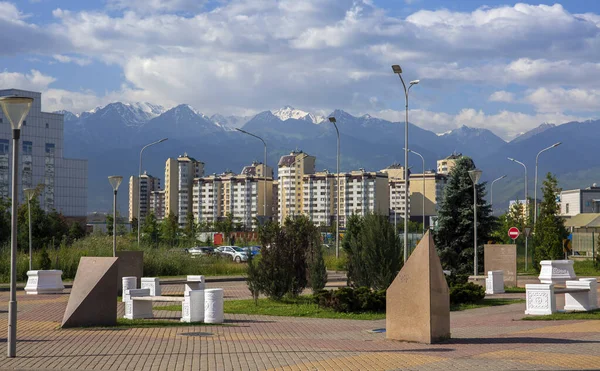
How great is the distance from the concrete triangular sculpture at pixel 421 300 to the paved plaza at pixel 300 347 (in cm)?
28

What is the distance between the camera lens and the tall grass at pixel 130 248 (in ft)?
119

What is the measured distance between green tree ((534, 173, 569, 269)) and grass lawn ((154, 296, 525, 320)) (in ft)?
69.1

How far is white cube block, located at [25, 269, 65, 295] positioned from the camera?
2820 centimetres

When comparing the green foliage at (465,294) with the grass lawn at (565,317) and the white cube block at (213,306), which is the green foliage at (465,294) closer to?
the grass lawn at (565,317)

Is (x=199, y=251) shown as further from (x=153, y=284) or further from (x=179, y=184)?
(x=179, y=184)

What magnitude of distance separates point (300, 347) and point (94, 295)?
5.02m

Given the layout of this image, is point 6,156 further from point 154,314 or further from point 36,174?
point 154,314

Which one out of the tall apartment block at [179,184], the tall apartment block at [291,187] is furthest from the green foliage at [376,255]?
the tall apartment block at [179,184]

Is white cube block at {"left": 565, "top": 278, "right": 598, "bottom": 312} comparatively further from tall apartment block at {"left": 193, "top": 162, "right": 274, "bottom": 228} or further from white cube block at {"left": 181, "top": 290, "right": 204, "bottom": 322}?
tall apartment block at {"left": 193, "top": 162, "right": 274, "bottom": 228}

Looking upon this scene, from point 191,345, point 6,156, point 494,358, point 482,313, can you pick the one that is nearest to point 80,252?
point 482,313

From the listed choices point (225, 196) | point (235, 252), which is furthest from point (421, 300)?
point (225, 196)

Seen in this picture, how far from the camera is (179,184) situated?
189 m

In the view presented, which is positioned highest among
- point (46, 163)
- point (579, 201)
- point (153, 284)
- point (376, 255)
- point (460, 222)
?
point (46, 163)

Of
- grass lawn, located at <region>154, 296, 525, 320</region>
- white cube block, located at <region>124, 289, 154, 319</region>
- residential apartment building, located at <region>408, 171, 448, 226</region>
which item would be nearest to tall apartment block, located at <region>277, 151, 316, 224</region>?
residential apartment building, located at <region>408, 171, 448, 226</region>
